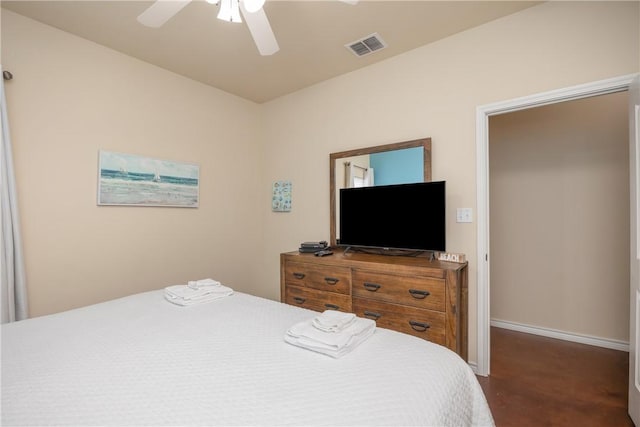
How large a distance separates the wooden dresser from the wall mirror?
61cm

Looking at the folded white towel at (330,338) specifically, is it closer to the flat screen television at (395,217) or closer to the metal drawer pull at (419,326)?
the metal drawer pull at (419,326)

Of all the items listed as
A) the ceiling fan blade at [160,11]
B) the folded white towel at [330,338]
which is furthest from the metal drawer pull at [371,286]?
the ceiling fan blade at [160,11]

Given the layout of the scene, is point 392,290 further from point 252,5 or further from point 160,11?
point 160,11

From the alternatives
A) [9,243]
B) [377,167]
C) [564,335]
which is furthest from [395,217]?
[9,243]

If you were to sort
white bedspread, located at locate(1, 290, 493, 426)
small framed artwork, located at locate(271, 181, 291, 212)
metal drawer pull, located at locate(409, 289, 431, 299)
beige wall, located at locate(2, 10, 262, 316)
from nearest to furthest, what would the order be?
white bedspread, located at locate(1, 290, 493, 426) < metal drawer pull, located at locate(409, 289, 431, 299) < beige wall, located at locate(2, 10, 262, 316) < small framed artwork, located at locate(271, 181, 291, 212)

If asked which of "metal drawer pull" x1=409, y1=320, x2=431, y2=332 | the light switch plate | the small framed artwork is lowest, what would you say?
"metal drawer pull" x1=409, y1=320, x2=431, y2=332

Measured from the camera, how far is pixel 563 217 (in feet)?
9.70

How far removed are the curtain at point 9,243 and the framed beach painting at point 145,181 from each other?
55 cm

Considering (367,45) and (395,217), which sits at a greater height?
(367,45)

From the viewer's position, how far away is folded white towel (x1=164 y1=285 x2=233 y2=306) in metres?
1.77

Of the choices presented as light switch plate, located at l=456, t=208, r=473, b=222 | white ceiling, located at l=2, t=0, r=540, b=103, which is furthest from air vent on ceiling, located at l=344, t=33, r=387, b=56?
light switch plate, located at l=456, t=208, r=473, b=222

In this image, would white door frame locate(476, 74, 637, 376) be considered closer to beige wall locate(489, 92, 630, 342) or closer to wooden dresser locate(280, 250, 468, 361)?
wooden dresser locate(280, 250, 468, 361)

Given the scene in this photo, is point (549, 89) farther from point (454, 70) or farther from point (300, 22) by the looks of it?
point (300, 22)

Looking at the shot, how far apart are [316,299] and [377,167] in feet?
4.33
